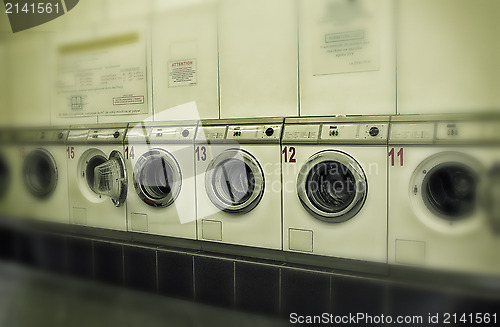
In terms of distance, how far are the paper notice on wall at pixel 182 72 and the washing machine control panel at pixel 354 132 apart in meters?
0.88

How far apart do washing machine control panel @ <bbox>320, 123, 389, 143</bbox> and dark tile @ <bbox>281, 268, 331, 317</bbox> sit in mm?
682

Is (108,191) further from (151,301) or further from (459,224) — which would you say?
(459,224)

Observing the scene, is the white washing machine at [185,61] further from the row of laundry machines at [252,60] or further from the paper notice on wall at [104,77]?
the paper notice on wall at [104,77]

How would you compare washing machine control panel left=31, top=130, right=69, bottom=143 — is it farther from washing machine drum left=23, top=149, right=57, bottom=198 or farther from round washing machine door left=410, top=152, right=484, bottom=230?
round washing machine door left=410, top=152, right=484, bottom=230

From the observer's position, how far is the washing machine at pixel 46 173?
2.58 m

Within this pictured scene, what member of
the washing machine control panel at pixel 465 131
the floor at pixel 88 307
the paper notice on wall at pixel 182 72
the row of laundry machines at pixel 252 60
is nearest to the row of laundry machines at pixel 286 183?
the washing machine control panel at pixel 465 131

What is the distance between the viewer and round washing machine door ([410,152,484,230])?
5.87 ft

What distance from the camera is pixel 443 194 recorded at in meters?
1.93

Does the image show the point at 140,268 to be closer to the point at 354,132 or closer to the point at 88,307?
the point at 88,307

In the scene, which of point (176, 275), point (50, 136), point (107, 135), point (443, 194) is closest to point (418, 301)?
point (443, 194)

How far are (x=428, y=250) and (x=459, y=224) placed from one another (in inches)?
7.6

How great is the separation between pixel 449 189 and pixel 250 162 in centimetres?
99

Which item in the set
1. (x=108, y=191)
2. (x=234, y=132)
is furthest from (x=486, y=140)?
(x=108, y=191)

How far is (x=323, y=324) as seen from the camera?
6.61 feet
